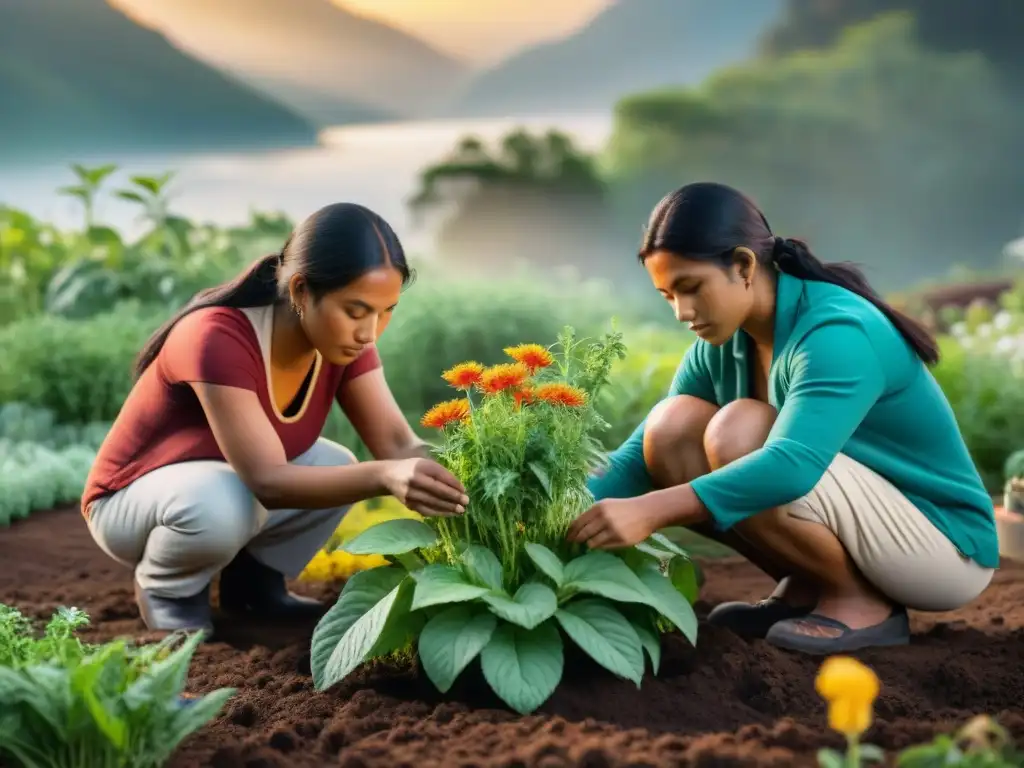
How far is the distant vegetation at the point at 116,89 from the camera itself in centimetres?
1004

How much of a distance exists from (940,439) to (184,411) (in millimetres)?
1867

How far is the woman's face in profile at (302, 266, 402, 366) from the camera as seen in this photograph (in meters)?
2.62

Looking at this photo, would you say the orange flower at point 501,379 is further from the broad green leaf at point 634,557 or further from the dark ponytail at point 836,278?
the dark ponytail at point 836,278

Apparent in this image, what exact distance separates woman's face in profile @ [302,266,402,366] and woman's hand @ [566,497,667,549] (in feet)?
2.19

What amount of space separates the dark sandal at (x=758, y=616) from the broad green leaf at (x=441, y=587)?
2.69 ft

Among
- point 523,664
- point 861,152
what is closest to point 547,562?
point 523,664

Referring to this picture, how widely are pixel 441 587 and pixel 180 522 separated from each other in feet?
3.13

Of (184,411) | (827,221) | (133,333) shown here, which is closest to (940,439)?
(184,411)

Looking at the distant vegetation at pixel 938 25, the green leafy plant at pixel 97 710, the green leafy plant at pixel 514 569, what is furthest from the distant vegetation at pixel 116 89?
the green leafy plant at pixel 97 710

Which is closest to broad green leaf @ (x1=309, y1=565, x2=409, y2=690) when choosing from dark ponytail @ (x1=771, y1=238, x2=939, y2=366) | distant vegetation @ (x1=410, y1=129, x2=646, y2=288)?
dark ponytail @ (x1=771, y1=238, x2=939, y2=366)

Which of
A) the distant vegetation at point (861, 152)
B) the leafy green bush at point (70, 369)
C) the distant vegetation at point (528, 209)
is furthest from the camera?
the distant vegetation at point (861, 152)

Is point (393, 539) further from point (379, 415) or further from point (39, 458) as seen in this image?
point (39, 458)

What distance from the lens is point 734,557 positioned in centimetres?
413

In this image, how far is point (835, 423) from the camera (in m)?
2.49
